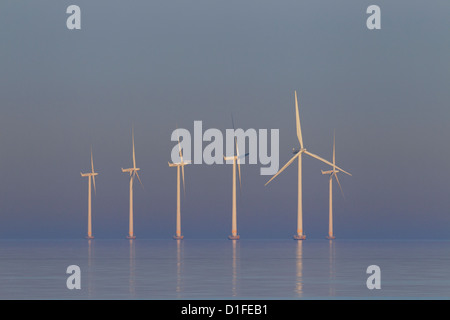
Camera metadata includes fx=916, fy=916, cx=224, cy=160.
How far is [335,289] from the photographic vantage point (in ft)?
178

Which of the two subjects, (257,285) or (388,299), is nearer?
(388,299)
